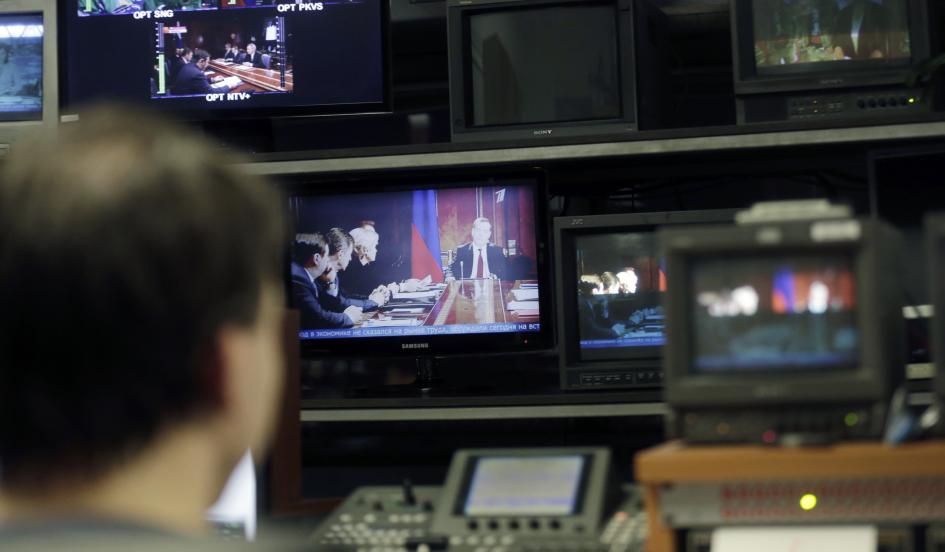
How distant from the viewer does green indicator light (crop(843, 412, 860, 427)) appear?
1.34 meters

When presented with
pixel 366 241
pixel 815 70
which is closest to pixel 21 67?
pixel 366 241

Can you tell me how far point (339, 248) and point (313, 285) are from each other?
10cm

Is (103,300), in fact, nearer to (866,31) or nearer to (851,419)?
(851,419)

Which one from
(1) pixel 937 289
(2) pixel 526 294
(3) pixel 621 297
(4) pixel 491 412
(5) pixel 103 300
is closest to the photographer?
(5) pixel 103 300

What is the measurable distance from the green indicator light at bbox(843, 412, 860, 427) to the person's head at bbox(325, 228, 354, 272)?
57.8 inches

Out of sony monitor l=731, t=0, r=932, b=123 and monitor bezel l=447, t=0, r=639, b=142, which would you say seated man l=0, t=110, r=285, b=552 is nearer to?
monitor bezel l=447, t=0, r=639, b=142

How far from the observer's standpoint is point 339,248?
2631 millimetres

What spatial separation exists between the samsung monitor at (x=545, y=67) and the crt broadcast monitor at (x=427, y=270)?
0.16 metres

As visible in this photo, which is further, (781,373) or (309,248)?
(309,248)

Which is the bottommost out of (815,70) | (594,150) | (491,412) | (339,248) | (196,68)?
(491,412)

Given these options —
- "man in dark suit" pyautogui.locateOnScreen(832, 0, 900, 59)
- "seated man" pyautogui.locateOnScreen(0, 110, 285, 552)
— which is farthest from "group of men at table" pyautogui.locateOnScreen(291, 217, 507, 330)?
"seated man" pyautogui.locateOnScreen(0, 110, 285, 552)

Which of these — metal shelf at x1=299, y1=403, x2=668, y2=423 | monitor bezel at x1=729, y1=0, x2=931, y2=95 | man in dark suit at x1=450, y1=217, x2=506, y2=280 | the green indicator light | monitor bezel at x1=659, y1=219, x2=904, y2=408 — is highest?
monitor bezel at x1=729, y1=0, x2=931, y2=95

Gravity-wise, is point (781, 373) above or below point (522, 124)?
below

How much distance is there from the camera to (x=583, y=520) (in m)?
1.52
